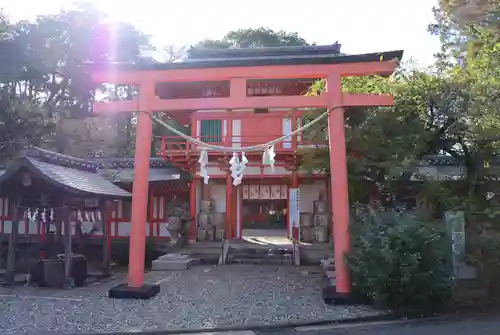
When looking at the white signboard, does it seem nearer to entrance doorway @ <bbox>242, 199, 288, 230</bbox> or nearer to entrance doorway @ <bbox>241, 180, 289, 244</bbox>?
entrance doorway @ <bbox>241, 180, 289, 244</bbox>

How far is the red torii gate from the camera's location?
9.02 metres

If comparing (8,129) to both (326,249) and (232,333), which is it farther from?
(232,333)

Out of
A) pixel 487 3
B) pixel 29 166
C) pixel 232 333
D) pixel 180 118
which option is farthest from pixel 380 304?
pixel 180 118

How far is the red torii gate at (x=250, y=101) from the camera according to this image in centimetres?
902

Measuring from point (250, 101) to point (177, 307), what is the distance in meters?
4.37

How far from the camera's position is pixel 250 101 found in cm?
940

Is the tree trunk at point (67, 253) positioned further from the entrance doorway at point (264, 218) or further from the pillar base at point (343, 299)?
the entrance doorway at point (264, 218)

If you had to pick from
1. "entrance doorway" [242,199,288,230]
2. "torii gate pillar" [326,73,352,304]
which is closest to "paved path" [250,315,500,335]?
"torii gate pillar" [326,73,352,304]

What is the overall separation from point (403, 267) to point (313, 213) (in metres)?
10.7

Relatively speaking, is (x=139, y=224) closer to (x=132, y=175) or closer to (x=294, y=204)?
(x=294, y=204)

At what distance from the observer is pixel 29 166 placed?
34.6 ft

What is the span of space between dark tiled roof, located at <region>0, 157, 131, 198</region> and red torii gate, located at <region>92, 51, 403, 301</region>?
2.25 meters

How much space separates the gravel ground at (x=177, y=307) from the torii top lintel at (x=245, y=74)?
4.01 metres

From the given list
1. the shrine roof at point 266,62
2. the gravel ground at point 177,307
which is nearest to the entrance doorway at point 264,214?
A: the gravel ground at point 177,307
